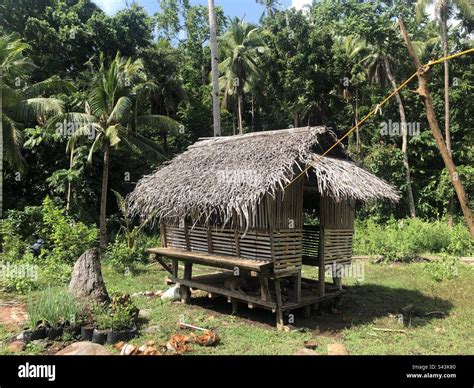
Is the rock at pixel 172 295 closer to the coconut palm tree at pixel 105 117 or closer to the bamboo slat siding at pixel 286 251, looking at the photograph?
the bamboo slat siding at pixel 286 251

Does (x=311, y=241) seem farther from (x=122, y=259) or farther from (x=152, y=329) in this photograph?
(x=122, y=259)

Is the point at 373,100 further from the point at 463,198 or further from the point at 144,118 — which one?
the point at 463,198

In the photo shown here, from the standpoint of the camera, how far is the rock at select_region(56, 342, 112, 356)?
5965 mm

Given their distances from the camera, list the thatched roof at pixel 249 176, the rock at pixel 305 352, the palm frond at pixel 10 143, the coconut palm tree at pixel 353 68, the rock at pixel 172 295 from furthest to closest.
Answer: the coconut palm tree at pixel 353 68 < the palm frond at pixel 10 143 < the rock at pixel 172 295 < the thatched roof at pixel 249 176 < the rock at pixel 305 352

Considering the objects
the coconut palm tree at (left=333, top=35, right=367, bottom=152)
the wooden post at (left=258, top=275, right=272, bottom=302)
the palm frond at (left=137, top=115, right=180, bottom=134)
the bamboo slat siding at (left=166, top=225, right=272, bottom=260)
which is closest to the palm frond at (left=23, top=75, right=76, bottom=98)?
the palm frond at (left=137, top=115, right=180, bottom=134)

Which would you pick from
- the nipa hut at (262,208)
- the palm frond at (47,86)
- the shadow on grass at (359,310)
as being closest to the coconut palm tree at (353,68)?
the shadow on grass at (359,310)

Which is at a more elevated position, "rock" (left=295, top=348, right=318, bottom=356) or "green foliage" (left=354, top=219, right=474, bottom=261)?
"green foliage" (left=354, top=219, right=474, bottom=261)

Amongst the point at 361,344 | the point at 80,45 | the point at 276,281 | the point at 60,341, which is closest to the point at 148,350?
the point at 60,341

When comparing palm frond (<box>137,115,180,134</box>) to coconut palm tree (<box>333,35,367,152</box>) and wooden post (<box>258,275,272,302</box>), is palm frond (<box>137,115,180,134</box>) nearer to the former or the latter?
coconut palm tree (<box>333,35,367,152</box>)

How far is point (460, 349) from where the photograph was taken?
6.59 metres

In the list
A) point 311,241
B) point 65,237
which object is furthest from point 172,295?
point 65,237

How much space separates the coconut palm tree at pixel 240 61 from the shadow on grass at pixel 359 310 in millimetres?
17020

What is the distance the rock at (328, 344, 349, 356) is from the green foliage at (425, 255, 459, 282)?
20.3 feet

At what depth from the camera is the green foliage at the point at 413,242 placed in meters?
14.4
